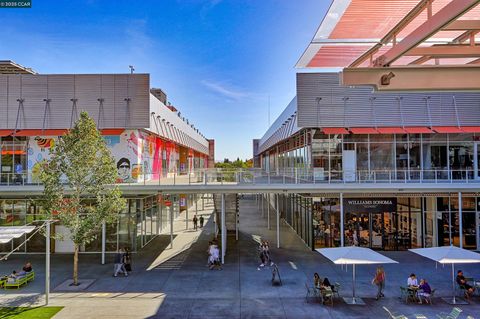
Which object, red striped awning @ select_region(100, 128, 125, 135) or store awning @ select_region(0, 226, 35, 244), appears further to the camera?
red striped awning @ select_region(100, 128, 125, 135)

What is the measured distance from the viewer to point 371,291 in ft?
48.0

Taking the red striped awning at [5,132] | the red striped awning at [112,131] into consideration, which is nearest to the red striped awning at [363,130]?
the red striped awning at [112,131]

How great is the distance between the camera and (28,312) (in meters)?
12.4

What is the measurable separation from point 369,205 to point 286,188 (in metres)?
6.02

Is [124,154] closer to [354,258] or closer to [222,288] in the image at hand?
[222,288]

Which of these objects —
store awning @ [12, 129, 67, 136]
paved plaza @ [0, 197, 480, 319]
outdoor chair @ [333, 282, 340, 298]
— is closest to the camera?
paved plaza @ [0, 197, 480, 319]

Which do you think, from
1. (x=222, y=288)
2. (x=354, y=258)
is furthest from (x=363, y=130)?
(x=222, y=288)

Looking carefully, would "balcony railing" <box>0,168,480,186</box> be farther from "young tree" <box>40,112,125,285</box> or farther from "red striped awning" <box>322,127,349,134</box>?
"young tree" <box>40,112,125,285</box>

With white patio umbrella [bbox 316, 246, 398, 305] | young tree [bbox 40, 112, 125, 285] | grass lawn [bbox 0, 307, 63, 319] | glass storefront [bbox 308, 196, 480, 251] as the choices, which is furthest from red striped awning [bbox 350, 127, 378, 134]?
grass lawn [bbox 0, 307, 63, 319]

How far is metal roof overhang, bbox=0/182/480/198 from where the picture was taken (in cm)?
1955

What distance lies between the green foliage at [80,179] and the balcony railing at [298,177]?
3.68 metres

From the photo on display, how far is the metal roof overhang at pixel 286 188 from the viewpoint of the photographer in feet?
64.1

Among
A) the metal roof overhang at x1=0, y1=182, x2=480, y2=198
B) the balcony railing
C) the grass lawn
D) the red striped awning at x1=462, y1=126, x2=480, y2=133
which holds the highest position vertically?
the red striped awning at x1=462, y1=126, x2=480, y2=133

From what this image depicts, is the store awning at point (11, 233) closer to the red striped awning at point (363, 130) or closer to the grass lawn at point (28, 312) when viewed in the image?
the grass lawn at point (28, 312)
